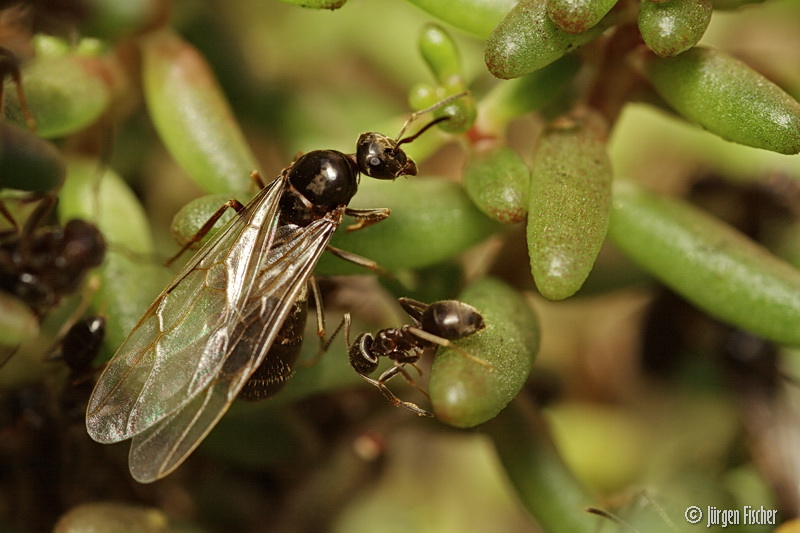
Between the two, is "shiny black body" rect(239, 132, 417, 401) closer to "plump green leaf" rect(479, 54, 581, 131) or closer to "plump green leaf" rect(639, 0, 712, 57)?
"plump green leaf" rect(479, 54, 581, 131)

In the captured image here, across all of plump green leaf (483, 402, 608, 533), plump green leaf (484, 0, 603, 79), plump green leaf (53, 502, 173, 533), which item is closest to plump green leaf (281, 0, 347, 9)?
plump green leaf (484, 0, 603, 79)

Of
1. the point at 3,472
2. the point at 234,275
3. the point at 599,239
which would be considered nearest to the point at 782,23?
the point at 599,239

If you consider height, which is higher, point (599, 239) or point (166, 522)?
point (599, 239)

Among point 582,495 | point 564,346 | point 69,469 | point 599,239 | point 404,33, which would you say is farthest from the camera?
point 404,33

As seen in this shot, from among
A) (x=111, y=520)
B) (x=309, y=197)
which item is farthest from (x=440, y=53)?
(x=111, y=520)

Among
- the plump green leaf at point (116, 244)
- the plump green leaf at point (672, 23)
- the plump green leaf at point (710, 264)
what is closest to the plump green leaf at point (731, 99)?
the plump green leaf at point (672, 23)

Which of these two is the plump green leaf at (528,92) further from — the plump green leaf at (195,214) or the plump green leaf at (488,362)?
the plump green leaf at (195,214)

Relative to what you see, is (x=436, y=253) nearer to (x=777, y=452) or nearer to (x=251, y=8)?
(x=777, y=452)
